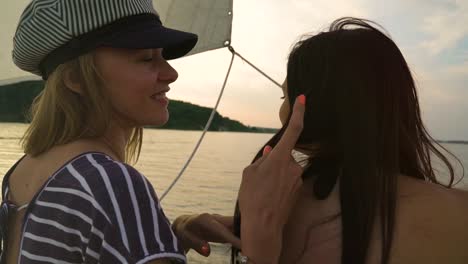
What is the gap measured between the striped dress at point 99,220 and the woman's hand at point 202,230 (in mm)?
357

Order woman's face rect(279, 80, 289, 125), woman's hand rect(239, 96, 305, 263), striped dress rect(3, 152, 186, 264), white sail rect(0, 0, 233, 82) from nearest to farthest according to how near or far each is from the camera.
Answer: striped dress rect(3, 152, 186, 264), woman's hand rect(239, 96, 305, 263), woman's face rect(279, 80, 289, 125), white sail rect(0, 0, 233, 82)

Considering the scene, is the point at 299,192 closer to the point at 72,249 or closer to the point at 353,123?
the point at 353,123

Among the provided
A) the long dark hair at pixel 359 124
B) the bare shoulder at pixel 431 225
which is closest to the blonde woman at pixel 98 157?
the long dark hair at pixel 359 124

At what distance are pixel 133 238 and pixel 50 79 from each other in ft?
1.91

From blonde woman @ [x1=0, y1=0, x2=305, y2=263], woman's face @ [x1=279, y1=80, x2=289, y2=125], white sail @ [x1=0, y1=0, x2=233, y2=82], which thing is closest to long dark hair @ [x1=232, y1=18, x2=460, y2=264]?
woman's face @ [x1=279, y1=80, x2=289, y2=125]

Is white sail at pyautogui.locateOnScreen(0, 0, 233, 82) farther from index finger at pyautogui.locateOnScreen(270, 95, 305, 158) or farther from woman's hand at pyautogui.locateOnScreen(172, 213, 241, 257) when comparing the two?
index finger at pyautogui.locateOnScreen(270, 95, 305, 158)

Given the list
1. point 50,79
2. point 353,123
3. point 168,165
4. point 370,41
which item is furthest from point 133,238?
point 168,165

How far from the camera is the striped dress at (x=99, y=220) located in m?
1.01

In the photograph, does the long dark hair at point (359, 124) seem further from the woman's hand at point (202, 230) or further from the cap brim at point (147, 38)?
the cap brim at point (147, 38)

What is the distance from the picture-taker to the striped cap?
1240mm

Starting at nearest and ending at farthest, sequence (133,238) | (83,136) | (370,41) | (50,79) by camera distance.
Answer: (133,238), (83,136), (50,79), (370,41)

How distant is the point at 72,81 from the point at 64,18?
17 cm

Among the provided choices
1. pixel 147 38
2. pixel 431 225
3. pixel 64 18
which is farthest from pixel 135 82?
pixel 431 225

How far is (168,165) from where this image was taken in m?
22.6
